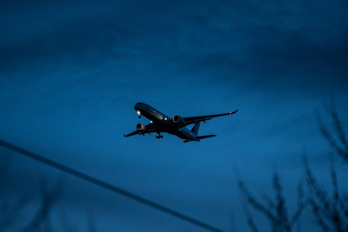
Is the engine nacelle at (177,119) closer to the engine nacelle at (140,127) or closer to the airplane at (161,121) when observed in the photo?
the airplane at (161,121)

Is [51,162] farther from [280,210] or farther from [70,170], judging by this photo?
[280,210]

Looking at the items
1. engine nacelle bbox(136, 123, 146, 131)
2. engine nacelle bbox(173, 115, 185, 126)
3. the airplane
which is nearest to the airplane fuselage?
the airplane

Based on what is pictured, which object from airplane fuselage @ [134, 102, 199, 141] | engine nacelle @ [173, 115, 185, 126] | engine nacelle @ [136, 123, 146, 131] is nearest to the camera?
airplane fuselage @ [134, 102, 199, 141]

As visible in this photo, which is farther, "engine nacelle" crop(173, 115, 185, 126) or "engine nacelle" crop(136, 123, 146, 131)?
"engine nacelle" crop(136, 123, 146, 131)

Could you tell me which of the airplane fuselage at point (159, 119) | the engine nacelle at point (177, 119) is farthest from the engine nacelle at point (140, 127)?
the engine nacelle at point (177, 119)

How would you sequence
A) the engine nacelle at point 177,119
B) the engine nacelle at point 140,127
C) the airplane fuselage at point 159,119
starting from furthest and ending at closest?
the engine nacelle at point 140,127
the engine nacelle at point 177,119
the airplane fuselage at point 159,119

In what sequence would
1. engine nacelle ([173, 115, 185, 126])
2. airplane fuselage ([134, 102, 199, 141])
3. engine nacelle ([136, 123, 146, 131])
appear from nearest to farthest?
1. airplane fuselage ([134, 102, 199, 141])
2. engine nacelle ([173, 115, 185, 126])
3. engine nacelle ([136, 123, 146, 131])

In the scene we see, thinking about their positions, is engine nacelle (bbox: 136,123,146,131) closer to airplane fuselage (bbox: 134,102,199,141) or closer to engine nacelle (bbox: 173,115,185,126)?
airplane fuselage (bbox: 134,102,199,141)

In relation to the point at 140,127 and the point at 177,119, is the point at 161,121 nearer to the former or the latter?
the point at 177,119

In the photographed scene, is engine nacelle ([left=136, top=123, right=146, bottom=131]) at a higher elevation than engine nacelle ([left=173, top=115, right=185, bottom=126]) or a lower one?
higher

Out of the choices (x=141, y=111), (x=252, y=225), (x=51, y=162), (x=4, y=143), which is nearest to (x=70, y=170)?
(x=51, y=162)

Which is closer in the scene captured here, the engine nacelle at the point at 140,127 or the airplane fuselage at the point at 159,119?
the airplane fuselage at the point at 159,119

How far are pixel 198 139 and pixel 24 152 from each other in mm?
65511

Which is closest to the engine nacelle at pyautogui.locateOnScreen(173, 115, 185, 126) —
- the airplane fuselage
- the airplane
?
the airplane
